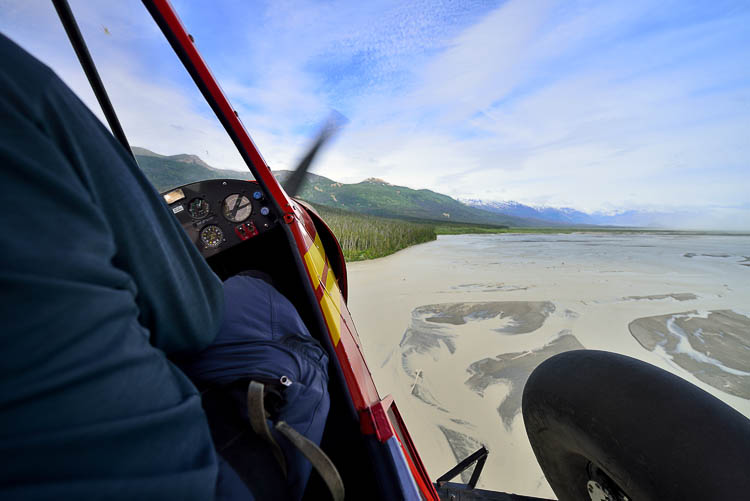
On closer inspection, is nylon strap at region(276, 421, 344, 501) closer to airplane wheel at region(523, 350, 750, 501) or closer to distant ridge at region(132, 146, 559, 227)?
airplane wheel at region(523, 350, 750, 501)

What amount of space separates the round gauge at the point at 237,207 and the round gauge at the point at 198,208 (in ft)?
0.47

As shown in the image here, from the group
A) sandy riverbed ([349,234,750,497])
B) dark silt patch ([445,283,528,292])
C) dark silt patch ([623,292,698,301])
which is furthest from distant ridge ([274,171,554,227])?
dark silt patch ([623,292,698,301])

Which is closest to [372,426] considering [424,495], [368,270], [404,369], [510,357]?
[424,495]

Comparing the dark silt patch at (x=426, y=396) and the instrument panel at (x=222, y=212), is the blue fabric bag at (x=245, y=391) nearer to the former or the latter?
the instrument panel at (x=222, y=212)

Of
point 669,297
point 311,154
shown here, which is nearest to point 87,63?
point 311,154

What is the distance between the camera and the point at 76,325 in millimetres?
317

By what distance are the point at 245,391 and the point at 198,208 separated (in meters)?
1.78

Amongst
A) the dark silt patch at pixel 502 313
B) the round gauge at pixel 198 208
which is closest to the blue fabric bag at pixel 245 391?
the round gauge at pixel 198 208

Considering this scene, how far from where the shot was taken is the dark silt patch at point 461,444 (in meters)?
1.80

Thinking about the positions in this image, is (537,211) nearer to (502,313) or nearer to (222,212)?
(502,313)

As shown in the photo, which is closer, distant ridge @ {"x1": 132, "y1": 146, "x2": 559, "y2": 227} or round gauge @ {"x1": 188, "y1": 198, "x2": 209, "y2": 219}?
distant ridge @ {"x1": 132, "y1": 146, "x2": 559, "y2": 227}

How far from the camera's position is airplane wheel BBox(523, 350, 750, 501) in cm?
95

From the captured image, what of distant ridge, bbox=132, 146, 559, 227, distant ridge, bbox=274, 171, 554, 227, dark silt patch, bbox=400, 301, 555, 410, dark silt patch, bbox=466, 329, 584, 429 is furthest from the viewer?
distant ridge, bbox=274, 171, 554, 227

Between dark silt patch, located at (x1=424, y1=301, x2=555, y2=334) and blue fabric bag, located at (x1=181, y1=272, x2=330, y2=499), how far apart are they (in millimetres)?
2836
